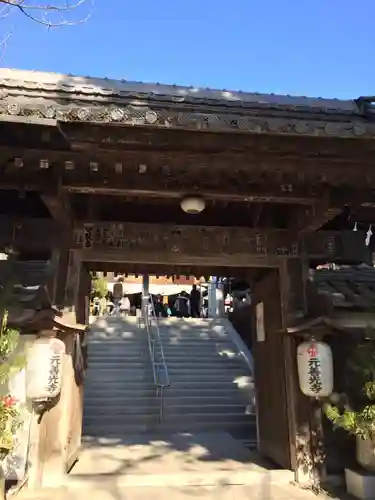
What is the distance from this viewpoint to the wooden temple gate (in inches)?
169

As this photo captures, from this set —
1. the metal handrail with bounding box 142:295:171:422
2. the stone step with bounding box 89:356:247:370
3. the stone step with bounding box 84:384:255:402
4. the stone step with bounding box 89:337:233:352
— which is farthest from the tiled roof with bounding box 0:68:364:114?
the stone step with bounding box 89:337:233:352

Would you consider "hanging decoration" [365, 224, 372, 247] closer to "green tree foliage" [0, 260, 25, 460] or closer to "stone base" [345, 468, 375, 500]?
"stone base" [345, 468, 375, 500]

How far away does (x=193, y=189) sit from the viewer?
5.24m

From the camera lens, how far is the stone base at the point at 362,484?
5.23 metres

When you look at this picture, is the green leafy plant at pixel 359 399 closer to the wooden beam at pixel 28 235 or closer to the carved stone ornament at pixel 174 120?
the carved stone ornament at pixel 174 120

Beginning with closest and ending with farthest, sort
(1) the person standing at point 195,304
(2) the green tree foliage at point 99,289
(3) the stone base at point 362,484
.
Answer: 1. (3) the stone base at point 362,484
2. (2) the green tree foliage at point 99,289
3. (1) the person standing at point 195,304

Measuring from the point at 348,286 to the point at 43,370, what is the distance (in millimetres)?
4250

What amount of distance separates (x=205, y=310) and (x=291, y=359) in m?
15.3

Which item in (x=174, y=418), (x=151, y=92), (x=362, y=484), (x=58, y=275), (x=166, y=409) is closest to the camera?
(x=362, y=484)

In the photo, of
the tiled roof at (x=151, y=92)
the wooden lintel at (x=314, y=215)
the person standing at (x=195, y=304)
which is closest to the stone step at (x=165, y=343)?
the person standing at (x=195, y=304)

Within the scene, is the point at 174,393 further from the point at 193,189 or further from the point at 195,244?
the point at 193,189

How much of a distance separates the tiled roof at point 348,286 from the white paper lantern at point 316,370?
61 cm

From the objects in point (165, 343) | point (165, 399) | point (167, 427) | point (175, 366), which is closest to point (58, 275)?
point (167, 427)

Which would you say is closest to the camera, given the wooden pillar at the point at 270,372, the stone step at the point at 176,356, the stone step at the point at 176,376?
the wooden pillar at the point at 270,372
